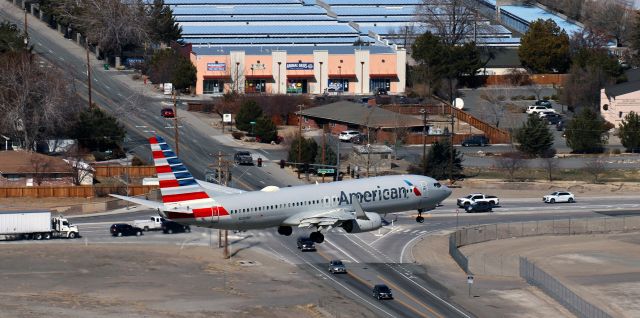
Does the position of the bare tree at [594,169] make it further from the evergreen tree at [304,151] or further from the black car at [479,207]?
the evergreen tree at [304,151]

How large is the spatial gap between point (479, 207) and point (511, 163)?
63.7ft

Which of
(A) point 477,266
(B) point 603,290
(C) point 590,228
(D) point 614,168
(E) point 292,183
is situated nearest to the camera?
(B) point 603,290

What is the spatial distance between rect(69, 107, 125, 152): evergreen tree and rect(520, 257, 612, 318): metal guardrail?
62.0 metres

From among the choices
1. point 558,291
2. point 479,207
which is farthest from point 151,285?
point 479,207

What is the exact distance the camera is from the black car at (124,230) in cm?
15350

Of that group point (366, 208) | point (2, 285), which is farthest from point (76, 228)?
point (366, 208)

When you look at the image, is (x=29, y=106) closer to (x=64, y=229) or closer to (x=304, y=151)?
(x=304, y=151)

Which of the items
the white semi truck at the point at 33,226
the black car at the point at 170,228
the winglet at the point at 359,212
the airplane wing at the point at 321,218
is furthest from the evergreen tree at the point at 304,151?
the airplane wing at the point at 321,218

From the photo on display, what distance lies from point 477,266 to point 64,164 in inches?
2064

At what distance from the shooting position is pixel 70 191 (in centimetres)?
17225

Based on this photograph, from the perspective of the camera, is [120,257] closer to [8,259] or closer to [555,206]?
[8,259]

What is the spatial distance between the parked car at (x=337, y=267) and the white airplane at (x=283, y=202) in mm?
5195

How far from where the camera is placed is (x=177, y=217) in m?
124

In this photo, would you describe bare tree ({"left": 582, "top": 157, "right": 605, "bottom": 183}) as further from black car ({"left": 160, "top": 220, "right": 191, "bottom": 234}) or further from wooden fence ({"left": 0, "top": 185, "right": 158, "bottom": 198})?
black car ({"left": 160, "top": 220, "right": 191, "bottom": 234})
